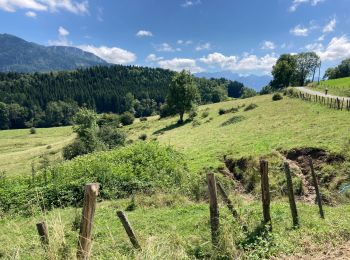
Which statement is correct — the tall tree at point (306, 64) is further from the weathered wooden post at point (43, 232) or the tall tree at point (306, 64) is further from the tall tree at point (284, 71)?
the weathered wooden post at point (43, 232)

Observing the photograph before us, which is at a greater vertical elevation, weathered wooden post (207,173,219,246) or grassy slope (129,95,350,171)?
weathered wooden post (207,173,219,246)

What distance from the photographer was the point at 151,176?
77.4 feet

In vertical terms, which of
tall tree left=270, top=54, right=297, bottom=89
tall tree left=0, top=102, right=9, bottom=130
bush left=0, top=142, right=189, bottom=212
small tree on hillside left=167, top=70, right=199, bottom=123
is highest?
tall tree left=270, top=54, right=297, bottom=89

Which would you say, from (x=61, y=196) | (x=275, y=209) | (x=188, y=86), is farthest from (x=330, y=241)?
(x=188, y=86)

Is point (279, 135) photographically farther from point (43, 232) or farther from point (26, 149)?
point (26, 149)

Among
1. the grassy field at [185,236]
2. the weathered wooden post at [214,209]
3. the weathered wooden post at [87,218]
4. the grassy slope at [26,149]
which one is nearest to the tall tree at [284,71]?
the grassy slope at [26,149]

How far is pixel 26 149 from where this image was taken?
94.9 metres

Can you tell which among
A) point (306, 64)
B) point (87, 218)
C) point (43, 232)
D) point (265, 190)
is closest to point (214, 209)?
point (265, 190)

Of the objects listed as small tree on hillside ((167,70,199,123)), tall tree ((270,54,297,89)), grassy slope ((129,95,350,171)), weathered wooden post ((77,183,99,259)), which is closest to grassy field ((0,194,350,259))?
weathered wooden post ((77,183,99,259))

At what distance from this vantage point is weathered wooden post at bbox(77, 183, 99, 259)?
6390 millimetres

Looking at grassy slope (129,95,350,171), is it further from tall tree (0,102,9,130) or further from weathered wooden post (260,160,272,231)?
tall tree (0,102,9,130)

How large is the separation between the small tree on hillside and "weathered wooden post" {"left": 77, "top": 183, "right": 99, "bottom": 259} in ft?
213

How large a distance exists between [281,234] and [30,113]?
187 meters

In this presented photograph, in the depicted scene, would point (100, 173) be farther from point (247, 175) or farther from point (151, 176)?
point (247, 175)
